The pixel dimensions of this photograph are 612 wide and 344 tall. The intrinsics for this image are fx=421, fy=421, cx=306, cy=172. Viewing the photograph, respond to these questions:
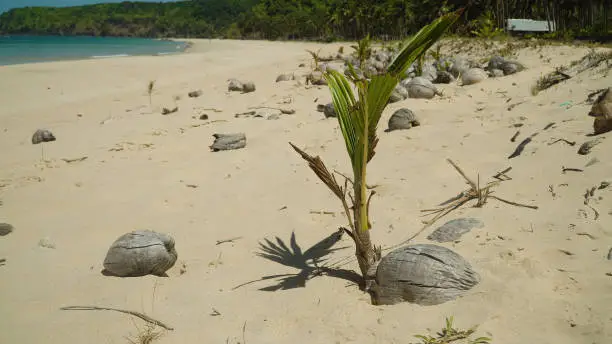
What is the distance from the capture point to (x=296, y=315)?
7.16ft

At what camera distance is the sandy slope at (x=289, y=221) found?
200cm

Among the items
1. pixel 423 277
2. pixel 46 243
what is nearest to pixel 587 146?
pixel 423 277

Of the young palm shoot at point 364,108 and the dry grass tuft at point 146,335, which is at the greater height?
the young palm shoot at point 364,108

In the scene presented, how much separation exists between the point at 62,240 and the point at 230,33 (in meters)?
102

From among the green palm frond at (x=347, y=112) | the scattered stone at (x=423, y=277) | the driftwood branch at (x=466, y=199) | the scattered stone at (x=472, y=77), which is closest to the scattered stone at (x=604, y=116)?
the driftwood branch at (x=466, y=199)

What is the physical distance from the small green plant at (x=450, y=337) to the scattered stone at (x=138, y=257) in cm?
173

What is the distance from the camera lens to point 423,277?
2061mm

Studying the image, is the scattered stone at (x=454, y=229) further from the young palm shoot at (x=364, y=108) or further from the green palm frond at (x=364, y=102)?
the green palm frond at (x=364, y=102)

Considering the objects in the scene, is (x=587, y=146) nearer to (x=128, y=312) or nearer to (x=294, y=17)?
(x=128, y=312)

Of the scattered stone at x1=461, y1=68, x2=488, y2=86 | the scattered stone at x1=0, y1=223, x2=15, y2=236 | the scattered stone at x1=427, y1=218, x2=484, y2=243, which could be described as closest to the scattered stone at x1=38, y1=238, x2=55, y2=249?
the scattered stone at x1=0, y1=223, x2=15, y2=236

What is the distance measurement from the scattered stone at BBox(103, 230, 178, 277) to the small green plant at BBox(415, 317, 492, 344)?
5.68 ft

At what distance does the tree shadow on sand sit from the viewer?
8.28 feet

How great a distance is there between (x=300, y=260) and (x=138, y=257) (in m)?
1.05

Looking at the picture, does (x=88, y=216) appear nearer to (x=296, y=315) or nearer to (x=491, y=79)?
(x=296, y=315)
